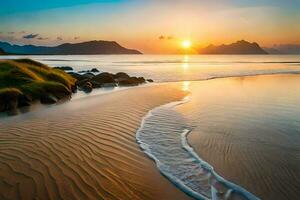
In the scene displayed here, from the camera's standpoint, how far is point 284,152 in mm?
11000

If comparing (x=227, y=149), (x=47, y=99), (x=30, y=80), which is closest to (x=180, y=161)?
(x=227, y=149)

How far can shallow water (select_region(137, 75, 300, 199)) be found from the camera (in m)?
8.31

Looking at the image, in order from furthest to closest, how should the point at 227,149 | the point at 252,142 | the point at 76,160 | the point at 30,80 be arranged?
the point at 30,80, the point at 252,142, the point at 227,149, the point at 76,160

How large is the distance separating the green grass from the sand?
23.7ft

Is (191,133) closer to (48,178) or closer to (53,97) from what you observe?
(48,178)

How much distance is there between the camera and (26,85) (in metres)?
24.6

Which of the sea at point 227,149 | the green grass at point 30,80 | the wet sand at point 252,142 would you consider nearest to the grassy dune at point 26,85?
the green grass at point 30,80

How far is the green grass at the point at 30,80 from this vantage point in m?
23.8

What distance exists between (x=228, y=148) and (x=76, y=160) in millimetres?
5648

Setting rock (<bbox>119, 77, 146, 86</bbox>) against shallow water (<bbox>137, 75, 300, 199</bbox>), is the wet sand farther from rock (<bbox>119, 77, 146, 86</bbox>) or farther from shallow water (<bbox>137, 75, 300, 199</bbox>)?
rock (<bbox>119, 77, 146, 86</bbox>)

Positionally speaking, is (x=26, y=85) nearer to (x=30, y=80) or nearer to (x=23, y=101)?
(x=30, y=80)

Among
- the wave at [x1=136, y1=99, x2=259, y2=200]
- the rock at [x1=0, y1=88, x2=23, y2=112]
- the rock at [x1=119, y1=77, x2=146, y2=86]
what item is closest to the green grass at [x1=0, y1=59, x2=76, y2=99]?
the rock at [x1=0, y1=88, x2=23, y2=112]

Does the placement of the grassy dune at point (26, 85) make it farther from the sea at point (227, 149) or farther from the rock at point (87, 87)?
the sea at point (227, 149)

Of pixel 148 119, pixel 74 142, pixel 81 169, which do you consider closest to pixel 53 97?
pixel 148 119
